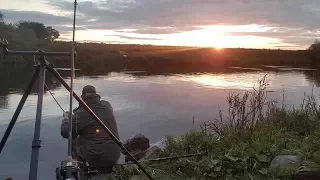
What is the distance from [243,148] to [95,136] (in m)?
2.17

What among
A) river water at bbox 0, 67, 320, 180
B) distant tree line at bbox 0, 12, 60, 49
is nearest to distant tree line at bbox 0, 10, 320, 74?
distant tree line at bbox 0, 12, 60, 49

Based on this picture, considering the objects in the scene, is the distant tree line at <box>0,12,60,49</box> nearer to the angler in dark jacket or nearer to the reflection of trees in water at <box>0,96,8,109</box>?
the reflection of trees in water at <box>0,96,8,109</box>

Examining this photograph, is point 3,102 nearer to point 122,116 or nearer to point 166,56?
point 122,116

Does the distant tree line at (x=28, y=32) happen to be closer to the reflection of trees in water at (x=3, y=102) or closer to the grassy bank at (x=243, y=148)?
the reflection of trees in water at (x=3, y=102)

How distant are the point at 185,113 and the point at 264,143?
441 inches

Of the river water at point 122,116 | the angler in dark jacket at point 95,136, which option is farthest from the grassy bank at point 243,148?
the river water at point 122,116

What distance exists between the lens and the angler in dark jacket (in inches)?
215

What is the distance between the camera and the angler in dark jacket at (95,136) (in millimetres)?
5449

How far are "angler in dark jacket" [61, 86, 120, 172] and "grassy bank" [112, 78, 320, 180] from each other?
389 mm

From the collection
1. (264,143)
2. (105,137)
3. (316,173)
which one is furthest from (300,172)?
(105,137)

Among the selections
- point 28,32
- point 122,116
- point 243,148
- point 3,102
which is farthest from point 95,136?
point 28,32

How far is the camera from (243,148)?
5277 millimetres

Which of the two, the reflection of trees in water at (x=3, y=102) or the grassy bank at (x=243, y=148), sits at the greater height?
the grassy bank at (x=243, y=148)

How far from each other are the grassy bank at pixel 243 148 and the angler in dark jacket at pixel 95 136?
1.28 ft
